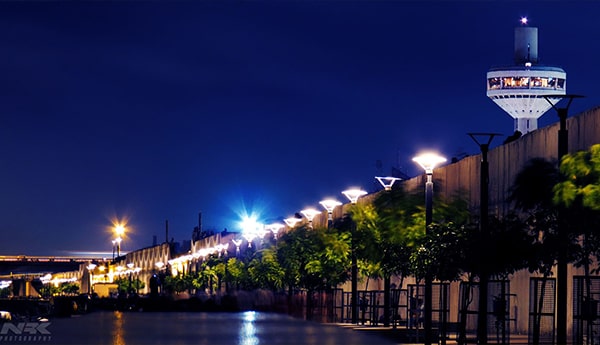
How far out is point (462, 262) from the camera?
49.1m

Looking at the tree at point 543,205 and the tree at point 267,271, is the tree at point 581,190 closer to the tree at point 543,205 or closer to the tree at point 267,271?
the tree at point 543,205

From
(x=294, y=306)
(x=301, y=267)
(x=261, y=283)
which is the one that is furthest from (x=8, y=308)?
(x=301, y=267)

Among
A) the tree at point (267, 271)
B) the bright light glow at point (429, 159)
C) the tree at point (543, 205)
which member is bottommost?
the tree at point (267, 271)

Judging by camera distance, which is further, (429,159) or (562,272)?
(429,159)

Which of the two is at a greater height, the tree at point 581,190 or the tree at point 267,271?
the tree at point 581,190

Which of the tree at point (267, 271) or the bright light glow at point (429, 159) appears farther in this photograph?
the tree at point (267, 271)

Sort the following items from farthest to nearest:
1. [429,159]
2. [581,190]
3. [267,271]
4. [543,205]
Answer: [267,271]
[429,159]
[543,205]
[581,190]

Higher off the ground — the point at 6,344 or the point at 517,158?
the point at 517,158

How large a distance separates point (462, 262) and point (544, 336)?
9.36m

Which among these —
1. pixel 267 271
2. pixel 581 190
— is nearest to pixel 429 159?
pixel 581 190

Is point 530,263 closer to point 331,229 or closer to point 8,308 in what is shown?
point 331,229

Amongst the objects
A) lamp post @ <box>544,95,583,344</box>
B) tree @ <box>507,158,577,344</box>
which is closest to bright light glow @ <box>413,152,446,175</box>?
tree @ <box>507,158,577,344</box>

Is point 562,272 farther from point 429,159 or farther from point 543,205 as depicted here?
point 429,159

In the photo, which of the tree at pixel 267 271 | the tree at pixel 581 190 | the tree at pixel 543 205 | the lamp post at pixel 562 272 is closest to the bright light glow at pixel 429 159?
the tree at pixel 543 205
